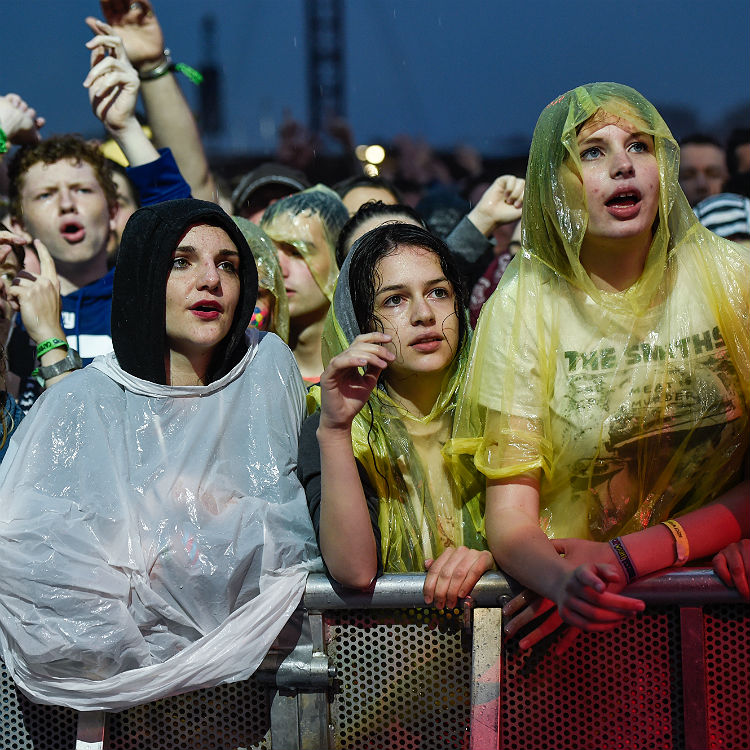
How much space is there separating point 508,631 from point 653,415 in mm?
545

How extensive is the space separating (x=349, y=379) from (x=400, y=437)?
334 millimetres

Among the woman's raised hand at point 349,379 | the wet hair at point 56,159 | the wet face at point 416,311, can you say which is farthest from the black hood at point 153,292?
the wet hair at point 56,159

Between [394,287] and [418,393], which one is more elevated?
[394,287]

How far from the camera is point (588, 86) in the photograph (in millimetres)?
2188

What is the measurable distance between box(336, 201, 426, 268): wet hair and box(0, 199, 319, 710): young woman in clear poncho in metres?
0.86

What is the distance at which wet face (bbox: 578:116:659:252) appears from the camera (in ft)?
6.85

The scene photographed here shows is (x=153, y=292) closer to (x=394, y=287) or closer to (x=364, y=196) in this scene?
(x=394, y=287)

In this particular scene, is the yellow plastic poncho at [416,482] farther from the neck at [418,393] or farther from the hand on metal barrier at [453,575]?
the hand on metal barrier at [453,575]

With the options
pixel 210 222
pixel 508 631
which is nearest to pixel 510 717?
pixel 508 631

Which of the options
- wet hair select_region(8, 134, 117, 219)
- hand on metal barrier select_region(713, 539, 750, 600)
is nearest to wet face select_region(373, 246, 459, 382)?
hand on metal barrier select_region(713, 539, 750, 600)

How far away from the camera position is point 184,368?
7.66ft

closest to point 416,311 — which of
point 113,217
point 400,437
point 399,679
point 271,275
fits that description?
point 400,437

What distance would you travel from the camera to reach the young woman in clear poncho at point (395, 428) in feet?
6.29

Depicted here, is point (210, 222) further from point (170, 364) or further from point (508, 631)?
point (508, 631)
